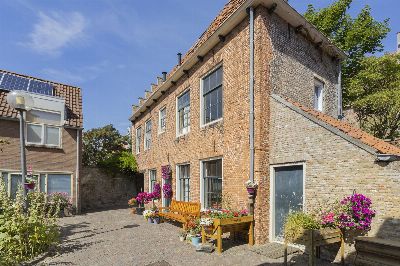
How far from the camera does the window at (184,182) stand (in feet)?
40.8

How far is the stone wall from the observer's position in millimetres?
19875

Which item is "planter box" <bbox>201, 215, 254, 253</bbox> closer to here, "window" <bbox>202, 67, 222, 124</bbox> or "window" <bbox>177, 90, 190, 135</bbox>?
"window" <bbox>202, 67, 222, 124</bbox>

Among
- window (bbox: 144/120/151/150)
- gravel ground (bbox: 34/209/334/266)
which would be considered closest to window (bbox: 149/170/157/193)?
window (bbox: 144/120/151/150)

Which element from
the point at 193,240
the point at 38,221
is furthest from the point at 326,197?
the point at 38,221

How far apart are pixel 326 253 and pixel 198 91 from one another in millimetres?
7552

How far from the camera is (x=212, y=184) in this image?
1048 cm

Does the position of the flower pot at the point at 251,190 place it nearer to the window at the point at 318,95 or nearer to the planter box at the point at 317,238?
the planter box at the point at 317,238

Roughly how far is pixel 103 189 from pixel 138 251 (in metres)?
14.4

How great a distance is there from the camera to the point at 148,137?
18828mm

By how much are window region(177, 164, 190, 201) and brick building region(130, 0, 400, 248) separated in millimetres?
48

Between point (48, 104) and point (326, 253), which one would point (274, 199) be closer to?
point (326, 253)

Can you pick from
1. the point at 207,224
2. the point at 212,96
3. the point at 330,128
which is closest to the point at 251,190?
the point at 207,224

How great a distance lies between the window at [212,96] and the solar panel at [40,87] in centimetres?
1118

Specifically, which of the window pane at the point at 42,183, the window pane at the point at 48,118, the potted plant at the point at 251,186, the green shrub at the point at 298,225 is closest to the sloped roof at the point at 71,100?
the window pane at the point at 48,118
